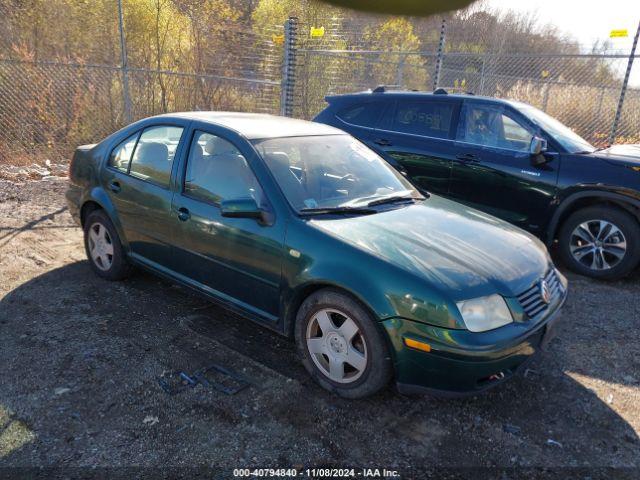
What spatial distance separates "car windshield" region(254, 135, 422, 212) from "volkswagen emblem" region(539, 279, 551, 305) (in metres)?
1.15

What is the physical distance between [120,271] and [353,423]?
2729 mm

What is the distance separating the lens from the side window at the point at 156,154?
4.00 metres

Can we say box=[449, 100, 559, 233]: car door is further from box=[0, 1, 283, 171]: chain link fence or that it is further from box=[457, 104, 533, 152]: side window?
box=[0, 1, 283, 171]: chain link fence

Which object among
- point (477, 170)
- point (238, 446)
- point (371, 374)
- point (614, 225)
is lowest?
point (238, 446)

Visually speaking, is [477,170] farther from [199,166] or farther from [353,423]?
[353,423]

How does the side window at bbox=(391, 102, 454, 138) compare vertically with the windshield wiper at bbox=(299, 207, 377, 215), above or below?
above

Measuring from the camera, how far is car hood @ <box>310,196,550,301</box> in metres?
2.85

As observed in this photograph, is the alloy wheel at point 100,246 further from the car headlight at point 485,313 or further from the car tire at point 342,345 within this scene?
the car headlight at point 485,313

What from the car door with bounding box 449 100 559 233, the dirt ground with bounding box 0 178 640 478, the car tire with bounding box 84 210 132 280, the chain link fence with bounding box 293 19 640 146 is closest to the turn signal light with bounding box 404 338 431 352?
the dirt ground with bounding box 0 178 640 478

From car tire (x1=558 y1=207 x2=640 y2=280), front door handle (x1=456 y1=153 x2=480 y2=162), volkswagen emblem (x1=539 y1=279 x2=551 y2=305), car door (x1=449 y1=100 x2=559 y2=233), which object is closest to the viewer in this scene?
volkswagen emblem (x1=539 y1=279 x2=551 y2=305)

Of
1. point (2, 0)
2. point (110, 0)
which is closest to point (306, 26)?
point (110, 0)

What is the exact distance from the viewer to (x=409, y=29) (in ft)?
52.4

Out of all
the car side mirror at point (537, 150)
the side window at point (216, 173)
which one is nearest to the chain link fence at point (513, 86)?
the car side mirror at point (537, 150)

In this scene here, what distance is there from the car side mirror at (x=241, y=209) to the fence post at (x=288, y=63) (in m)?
6.81
